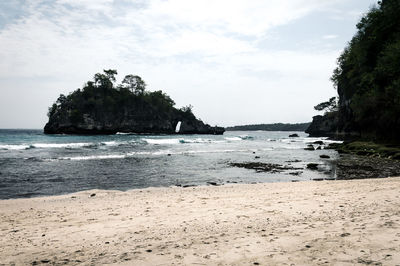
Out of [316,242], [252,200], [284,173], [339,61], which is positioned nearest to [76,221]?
[252,200]

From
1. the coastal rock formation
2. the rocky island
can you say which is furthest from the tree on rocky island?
the coastal rock formation

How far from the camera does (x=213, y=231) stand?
5723mm

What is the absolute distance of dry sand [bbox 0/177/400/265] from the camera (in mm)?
4375

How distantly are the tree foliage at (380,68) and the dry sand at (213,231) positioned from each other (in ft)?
104

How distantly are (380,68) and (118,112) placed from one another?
300ft

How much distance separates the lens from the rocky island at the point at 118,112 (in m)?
95.8

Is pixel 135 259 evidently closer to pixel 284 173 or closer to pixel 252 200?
pixel 252 200

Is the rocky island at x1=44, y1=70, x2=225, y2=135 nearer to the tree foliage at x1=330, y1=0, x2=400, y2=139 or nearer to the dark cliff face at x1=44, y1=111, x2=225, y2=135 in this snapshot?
the dark cliff face at x1=44, y1=111, x2=225, y2=135

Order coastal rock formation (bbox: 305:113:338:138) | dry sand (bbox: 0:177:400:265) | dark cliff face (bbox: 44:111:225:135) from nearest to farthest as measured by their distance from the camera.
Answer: dry sand (bbox: 0:177:400:265) < dark cliff face (bbox: 44:111:225:135) < coastal rock formation (bbox: 305:113:338:138)

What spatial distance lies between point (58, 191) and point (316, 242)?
11.9 m

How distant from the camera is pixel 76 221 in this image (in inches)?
284

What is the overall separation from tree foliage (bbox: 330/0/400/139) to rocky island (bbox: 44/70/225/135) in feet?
274

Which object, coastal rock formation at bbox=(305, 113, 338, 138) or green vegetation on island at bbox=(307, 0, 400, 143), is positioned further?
coastal rock formation at bbox=(305, 113, 338, 138)

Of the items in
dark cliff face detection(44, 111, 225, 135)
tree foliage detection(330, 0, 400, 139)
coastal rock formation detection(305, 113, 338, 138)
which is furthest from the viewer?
coastal rock formation detection(305, 113, 338, 138)
